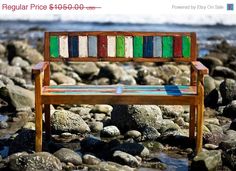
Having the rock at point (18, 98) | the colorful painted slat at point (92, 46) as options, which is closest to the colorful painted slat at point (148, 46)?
the colorful painted slat at point (92, 46)

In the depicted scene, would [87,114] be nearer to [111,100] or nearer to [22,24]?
[111,100]

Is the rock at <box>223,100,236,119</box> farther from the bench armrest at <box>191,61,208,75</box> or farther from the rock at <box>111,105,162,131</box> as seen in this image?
the bench armrest at <box>191,61,208,75</box>

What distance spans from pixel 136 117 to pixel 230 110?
6.06ft

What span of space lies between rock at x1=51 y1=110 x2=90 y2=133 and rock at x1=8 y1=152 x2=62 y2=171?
1387mm

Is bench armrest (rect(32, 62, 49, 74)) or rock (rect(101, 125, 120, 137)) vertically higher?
bench armrest (rect(32, 62, 49, 74))

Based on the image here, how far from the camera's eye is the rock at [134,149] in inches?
219

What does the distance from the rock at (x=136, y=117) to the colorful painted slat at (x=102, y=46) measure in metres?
Answer: 0.79

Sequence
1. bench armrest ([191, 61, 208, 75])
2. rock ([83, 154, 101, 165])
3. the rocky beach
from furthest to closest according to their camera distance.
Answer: bench armrest ([191, 61, 208, 75]) < rock ([83, 154, 101, 165]) < the rocky beach

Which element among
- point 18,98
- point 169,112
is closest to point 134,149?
point 169,112

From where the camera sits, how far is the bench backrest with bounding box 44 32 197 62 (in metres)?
6.07

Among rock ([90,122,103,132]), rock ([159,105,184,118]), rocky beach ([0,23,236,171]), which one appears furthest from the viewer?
rock ([159,105,184,118])

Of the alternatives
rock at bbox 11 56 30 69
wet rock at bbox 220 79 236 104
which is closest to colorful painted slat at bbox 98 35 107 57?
wet rock at bbox 220 79 236 104

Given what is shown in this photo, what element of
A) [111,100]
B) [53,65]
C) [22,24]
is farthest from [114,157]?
[22,24]

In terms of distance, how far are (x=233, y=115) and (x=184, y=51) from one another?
80.0 inches
